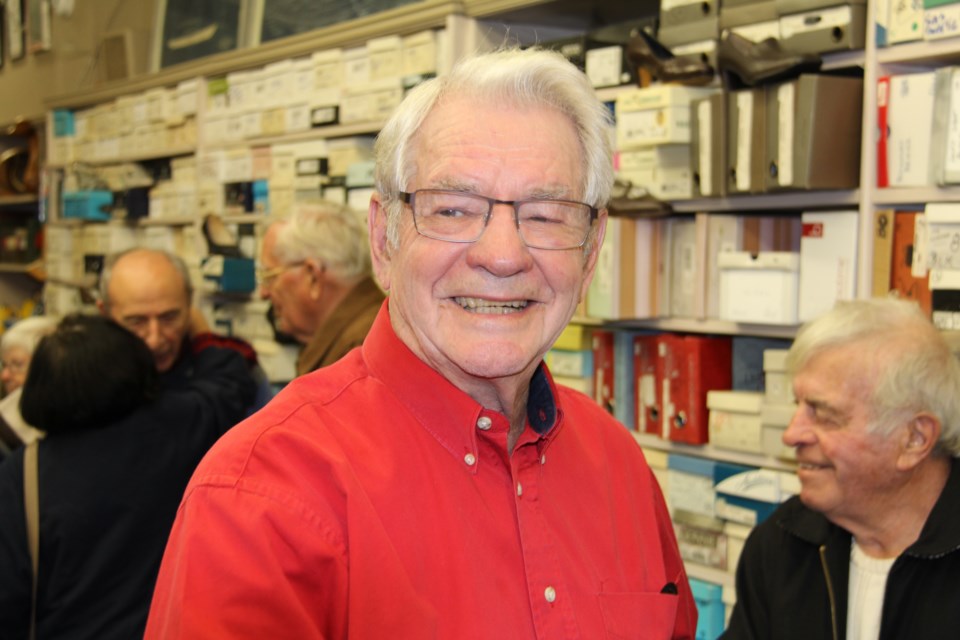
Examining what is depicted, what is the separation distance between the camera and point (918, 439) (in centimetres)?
197

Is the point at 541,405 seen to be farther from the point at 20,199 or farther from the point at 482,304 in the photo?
the point at 20,199

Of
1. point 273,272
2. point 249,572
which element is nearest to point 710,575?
point 273,272

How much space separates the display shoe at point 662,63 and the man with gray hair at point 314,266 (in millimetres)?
971

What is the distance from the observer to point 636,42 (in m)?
2.71

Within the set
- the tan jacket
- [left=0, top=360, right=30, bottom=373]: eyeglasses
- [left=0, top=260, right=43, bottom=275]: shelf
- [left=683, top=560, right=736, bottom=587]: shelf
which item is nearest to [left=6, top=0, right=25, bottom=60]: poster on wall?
[left=0, top=260, right=43, bottom=275]: shelf

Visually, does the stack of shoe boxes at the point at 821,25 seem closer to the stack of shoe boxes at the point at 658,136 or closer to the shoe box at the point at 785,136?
the shoe box at the point at 785,136

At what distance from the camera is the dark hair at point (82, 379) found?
2.03 meters

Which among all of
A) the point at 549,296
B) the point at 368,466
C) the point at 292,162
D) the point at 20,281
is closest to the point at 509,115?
the point at 549,296

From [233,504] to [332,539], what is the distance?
0.34 ft

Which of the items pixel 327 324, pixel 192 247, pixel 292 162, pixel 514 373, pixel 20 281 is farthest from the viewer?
pixel 20 281

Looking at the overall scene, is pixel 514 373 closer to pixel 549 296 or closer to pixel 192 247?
pixel 549 296

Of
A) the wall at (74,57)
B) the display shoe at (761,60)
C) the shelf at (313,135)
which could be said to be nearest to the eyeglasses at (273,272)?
the shelf at (313,135)

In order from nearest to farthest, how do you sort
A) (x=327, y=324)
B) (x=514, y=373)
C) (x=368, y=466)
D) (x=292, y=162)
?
(x=368, y=466), (x=514, y=373), (x=327, y=324), (x=292, y=162)

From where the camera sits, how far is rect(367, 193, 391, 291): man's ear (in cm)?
123
